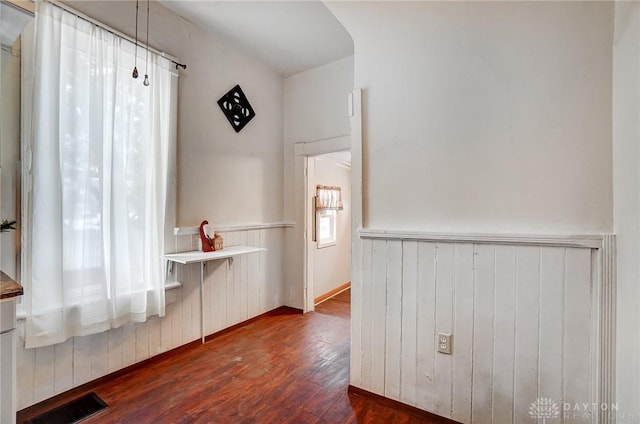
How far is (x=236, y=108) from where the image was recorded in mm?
2967

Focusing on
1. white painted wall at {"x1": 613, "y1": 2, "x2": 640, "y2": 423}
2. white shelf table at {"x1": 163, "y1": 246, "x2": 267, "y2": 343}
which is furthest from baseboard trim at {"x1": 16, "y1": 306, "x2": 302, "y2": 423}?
white painted wall at {"x1": 613, "y1": 2, "x2": 640, "y2": 423}

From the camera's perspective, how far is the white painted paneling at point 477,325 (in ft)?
4.41

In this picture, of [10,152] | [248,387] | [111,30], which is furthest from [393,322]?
[111,30]

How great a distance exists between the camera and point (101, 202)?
192cm

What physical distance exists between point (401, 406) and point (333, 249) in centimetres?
276

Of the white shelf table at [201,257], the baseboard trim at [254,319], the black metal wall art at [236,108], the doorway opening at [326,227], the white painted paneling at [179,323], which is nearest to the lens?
the white painted paneling at [179,323]

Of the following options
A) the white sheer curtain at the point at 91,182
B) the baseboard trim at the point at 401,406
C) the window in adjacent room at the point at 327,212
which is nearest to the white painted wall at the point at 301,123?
the window in adjacent room at the point at 327,212

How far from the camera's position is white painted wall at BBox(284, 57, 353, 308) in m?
3.18

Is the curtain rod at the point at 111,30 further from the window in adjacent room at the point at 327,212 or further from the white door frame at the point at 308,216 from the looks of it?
the window in adjacent room at the point at 327,212

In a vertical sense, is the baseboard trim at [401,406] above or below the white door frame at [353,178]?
below

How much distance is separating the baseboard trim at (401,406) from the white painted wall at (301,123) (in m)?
1.67

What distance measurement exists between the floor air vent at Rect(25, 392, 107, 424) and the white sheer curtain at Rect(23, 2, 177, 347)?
1.38 ft

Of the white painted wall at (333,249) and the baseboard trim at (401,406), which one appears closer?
the baseboard trim at (401,406)

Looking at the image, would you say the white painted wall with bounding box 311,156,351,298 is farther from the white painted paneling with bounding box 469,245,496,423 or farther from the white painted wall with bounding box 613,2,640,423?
the white painted wall with bounding box 613,2,640,423
